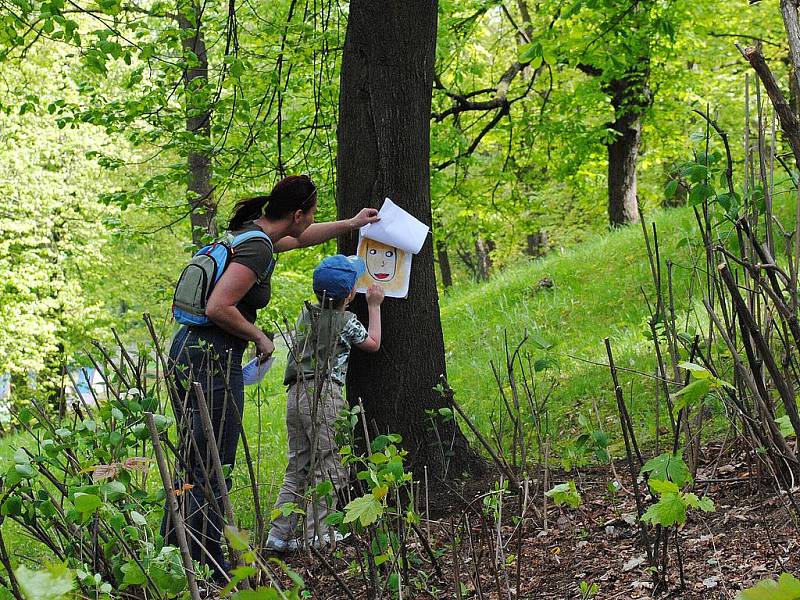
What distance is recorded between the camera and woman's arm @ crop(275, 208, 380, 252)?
15.0ft

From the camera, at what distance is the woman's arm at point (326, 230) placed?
4559 mm

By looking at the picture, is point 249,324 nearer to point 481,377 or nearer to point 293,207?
point 293,207

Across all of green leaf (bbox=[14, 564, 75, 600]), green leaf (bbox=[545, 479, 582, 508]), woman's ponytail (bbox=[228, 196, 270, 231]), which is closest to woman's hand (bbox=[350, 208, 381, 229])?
woman's ponytail (bbox=[228, 196, 270, 231])

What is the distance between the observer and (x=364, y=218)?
4.57 m

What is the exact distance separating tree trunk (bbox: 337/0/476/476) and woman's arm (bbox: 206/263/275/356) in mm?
893

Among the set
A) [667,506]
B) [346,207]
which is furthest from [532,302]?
[667,506]

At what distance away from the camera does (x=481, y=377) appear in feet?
23.3

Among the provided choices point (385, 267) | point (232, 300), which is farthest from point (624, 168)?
point (232, 300)

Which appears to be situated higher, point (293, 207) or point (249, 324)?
point (293, 207)

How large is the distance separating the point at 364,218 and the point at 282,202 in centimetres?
49

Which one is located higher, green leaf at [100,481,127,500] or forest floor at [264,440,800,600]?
green leaf at [100,481,127,500]

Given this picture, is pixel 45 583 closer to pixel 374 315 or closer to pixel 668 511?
pixel 668 511

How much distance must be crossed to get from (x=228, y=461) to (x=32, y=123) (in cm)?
1666

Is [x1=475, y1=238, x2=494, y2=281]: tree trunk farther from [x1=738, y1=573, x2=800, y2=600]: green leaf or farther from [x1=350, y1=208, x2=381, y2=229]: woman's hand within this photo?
[x1=738, y1=573, x2=800, y2=600]: green leaf
